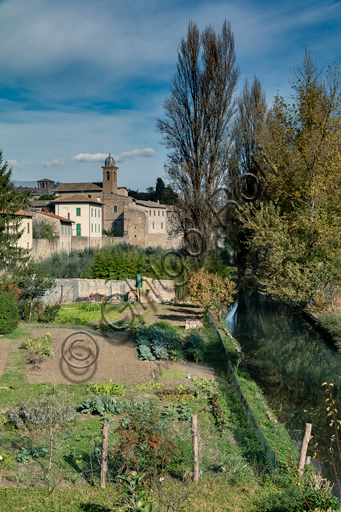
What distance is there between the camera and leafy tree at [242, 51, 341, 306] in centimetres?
1425

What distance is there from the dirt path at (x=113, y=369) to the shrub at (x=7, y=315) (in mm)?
1518

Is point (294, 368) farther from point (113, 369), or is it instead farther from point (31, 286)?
point (31, 286)

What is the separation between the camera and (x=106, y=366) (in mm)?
11070

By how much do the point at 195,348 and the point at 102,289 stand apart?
1018 centimetres

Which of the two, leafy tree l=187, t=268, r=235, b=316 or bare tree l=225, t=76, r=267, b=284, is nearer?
leafy tree l=187, t=268, r=235, b=316

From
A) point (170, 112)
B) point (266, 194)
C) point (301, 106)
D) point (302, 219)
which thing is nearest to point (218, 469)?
point (302, 219)

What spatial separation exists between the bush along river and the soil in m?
1.96

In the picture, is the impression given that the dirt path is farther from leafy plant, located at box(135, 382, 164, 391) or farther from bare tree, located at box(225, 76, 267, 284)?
bare tree, located at box(225, 76, 267, 284)

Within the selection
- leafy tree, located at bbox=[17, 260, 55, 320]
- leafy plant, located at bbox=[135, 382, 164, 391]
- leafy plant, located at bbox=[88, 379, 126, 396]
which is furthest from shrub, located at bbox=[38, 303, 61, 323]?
leafy plant, located at bbox=[135, 382, 164, 391]

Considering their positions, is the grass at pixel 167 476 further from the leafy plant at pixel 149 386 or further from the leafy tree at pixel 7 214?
the leafy tree at pixel 7 214

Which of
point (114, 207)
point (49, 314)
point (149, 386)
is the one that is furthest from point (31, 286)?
point (114, 207)

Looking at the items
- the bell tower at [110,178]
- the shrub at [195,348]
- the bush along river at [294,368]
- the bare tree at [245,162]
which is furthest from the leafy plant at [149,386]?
the bell tower at [110,178]

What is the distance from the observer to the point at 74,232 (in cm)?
4347

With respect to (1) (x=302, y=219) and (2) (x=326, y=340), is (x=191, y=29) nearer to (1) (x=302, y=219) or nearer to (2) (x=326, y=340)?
(1) (x=302, y=219)
